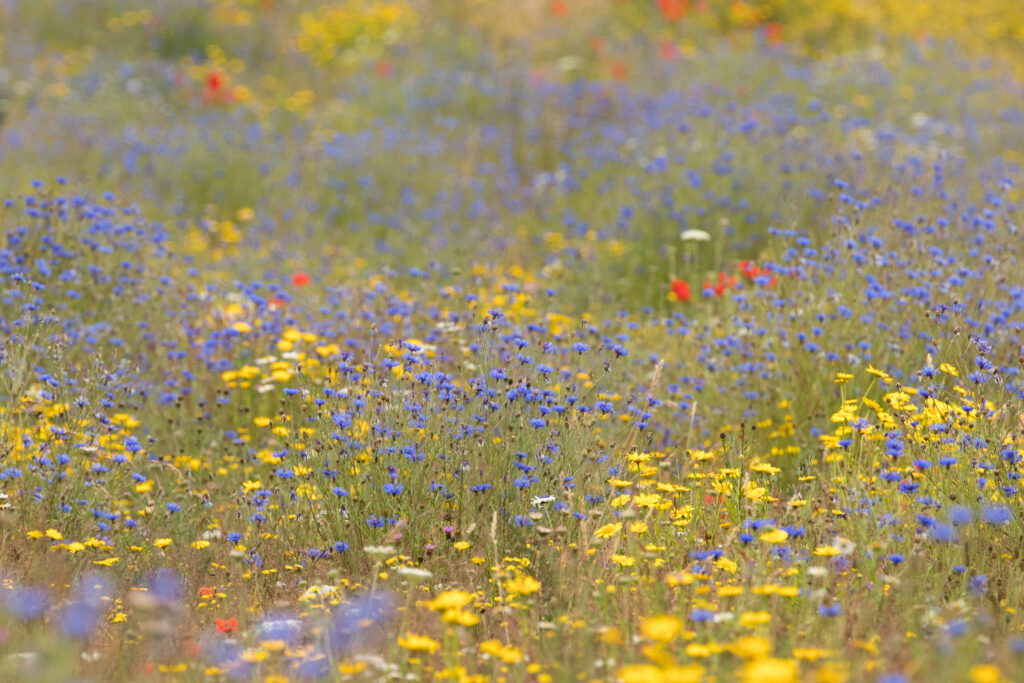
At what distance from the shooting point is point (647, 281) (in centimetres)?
696

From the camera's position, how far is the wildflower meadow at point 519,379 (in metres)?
2.87

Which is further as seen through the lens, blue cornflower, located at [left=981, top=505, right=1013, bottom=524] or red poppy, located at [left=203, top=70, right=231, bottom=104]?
red poppy, located at [left=203, top=70, right=231, bottom=104]

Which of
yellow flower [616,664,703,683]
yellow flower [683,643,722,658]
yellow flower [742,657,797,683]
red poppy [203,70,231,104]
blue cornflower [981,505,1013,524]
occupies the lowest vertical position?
blue cornflower [981,505,1013,524]

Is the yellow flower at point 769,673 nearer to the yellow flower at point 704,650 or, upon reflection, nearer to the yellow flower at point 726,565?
the yellow flower at point 704,650

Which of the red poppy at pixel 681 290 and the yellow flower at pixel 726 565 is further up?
the red poppy at pixel 681 290

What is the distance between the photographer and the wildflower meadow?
2.87 m

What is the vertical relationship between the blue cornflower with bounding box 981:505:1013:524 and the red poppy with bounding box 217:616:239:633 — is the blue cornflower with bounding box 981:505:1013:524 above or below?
above

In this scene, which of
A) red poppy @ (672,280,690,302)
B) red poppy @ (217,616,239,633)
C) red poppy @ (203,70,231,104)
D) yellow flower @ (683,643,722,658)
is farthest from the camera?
red poppy @ (203,70,231,104)

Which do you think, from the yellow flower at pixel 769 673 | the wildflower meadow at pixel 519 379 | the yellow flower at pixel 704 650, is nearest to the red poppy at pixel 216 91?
the wildflower meadow at pixel 519 379

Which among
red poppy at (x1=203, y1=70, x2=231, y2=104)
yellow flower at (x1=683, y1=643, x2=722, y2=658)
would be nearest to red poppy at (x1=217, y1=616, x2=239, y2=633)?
yellow flower at (x1=683, y1=643, x2=722, y2=658)

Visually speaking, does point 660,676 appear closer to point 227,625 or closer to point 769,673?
point 769,673

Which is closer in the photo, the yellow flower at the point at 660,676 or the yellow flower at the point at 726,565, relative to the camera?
the yellow flower at the point at 660,676

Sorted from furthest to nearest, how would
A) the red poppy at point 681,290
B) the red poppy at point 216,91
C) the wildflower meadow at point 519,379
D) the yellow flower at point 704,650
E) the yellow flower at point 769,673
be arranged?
the red poppy at point 216,91 → the red poppy at point 681,290 → the wildflower meadow at point 519,379 → the yellow flower at point 704,650 → the yellow flower at point 769,673

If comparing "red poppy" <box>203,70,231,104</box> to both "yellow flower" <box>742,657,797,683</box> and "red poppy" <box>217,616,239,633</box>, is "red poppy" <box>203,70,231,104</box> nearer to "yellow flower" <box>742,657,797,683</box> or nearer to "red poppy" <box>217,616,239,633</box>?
"red poppy" <box>217,616,239,633</box>
